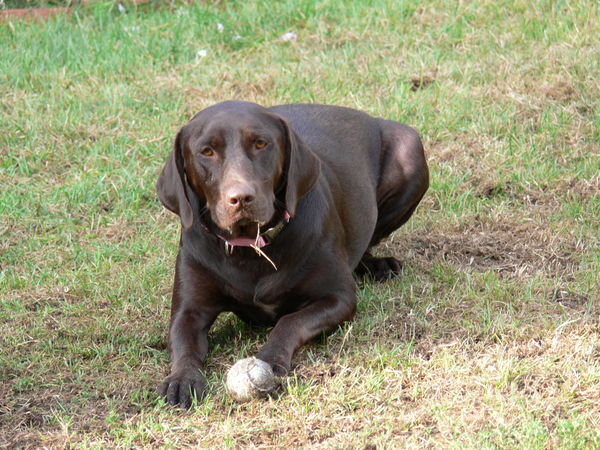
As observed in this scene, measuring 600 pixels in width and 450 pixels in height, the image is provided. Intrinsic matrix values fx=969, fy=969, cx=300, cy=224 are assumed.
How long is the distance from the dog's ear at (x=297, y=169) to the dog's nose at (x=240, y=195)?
0.99ft

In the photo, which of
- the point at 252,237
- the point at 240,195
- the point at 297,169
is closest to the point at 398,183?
the point at 297,169

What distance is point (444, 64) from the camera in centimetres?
761

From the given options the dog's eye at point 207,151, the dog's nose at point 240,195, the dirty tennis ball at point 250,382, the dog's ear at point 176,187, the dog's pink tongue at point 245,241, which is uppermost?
the dog's eye at point 207,151

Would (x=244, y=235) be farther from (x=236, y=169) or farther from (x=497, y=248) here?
(x=497, y=248)

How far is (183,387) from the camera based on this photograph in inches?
153

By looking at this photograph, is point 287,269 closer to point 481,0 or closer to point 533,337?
point 533,337

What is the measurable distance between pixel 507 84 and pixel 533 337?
3.49 meters

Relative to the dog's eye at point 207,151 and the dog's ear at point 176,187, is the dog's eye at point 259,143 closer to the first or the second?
the dog's eye at point 207,151

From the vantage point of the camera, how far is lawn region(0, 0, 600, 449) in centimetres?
371

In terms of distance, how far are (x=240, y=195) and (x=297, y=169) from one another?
47 cm

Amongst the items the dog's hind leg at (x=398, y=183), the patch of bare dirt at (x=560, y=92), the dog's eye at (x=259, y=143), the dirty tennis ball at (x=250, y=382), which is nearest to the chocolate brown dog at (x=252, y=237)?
the dog's eye at (x=259, y=143)

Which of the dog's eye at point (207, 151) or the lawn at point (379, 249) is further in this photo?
the dog's eye at point (207, 151)

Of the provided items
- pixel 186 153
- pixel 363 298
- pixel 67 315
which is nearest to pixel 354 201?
pixel 363 298

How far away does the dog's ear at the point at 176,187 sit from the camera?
13.8 ft
